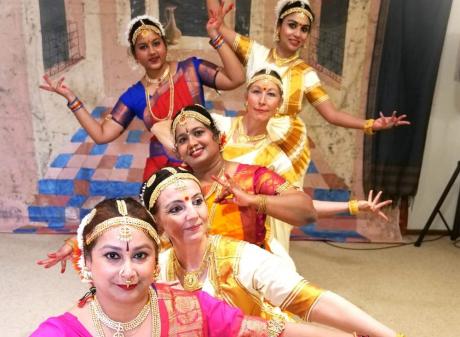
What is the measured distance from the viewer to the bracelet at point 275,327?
1325 millimetres

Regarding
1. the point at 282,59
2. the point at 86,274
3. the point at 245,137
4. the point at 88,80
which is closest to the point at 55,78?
the point at 88,80

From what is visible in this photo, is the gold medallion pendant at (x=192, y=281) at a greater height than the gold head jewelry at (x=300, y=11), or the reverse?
the gold head jewelry at (x=300, y=11)

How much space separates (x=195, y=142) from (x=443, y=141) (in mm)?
2668

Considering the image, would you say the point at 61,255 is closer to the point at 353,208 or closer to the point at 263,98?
the point at 263,98

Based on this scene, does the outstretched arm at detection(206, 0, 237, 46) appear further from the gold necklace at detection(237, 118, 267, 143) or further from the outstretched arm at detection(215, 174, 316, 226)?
the outstretched arm at detection(215, 174, 316, 226)

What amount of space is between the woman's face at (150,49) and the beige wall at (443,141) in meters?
2.19

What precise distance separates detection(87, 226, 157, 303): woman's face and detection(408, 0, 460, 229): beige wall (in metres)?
3.16

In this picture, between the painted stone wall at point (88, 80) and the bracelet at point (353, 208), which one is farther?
the painted stone wall at point (88, 80)

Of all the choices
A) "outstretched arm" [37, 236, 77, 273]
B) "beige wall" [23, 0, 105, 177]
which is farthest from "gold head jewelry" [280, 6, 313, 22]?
"outstretched arm" [37, 236, 77, 273]

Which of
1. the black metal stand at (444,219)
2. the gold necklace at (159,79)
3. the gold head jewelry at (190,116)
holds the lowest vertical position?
the black metal stand at (444,219)

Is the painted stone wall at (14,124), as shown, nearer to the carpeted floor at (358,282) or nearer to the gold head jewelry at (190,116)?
the carpeted floor at (358,282)

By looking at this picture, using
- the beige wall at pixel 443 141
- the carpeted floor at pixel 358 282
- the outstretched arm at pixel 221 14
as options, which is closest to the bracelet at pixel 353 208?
the carpeted floor at pixel 358 282

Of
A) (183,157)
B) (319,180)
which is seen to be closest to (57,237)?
(319,180)

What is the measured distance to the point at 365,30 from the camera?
3.61 meters
